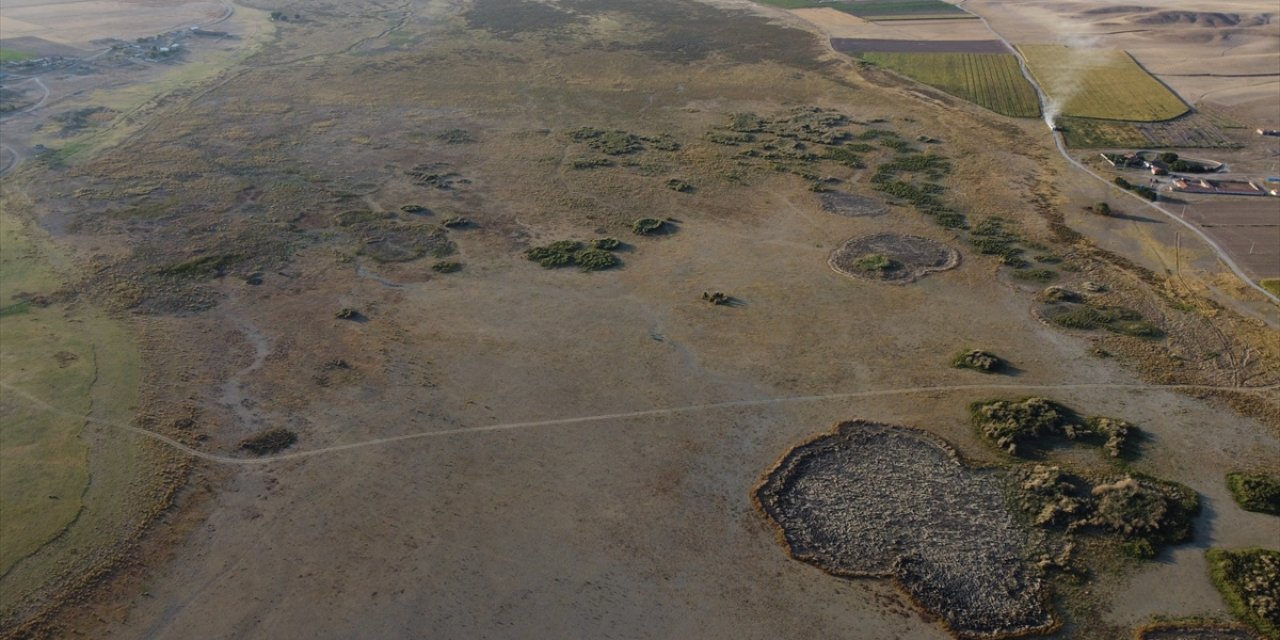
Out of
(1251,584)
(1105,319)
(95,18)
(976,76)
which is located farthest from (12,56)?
(1251,584)

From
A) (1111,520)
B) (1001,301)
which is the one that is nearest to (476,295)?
(1001,301)

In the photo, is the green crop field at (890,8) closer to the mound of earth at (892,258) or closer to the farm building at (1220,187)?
the farm building at (1220,187)

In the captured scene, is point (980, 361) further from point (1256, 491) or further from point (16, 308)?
point (16, 308)

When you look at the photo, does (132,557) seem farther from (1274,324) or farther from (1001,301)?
(1274,324)

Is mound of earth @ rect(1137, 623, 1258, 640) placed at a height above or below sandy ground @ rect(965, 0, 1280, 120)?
below

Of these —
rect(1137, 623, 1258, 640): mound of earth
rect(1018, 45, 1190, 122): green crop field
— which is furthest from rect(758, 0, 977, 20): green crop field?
rect(1137, 623, 1258, 640): mound of earth

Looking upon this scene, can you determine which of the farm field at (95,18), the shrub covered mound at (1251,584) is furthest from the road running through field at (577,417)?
the farm field at (95,18)

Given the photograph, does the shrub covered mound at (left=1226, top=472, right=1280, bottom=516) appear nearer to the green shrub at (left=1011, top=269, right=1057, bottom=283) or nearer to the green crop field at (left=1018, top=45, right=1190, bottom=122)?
the green shrub at (left=1011, top=269, right=1057, bottom=283)
